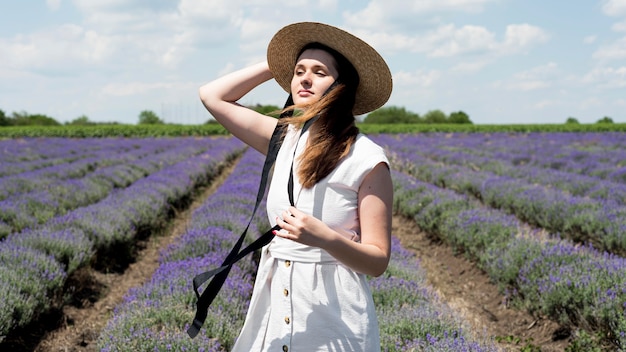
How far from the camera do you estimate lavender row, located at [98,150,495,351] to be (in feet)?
10.0

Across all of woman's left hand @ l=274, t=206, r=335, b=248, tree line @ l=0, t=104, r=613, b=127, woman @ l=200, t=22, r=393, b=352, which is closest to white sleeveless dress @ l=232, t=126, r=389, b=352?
woman @ l=200, t=22, r=393, b=352

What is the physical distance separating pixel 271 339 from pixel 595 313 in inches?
128

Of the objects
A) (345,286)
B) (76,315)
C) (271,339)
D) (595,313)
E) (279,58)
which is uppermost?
(279,58)

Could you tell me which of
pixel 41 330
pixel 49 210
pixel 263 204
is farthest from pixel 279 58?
pixel 49 210

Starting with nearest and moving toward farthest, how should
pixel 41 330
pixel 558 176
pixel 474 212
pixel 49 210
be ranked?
pixel 41 330 < pixel 474 212 < pixel 49 210 < pixel 558 176

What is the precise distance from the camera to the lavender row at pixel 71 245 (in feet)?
14.6

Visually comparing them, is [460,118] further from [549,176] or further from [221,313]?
[221,313]

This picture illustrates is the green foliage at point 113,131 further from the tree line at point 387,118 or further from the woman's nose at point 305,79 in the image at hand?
the woman's nose at point 305,79

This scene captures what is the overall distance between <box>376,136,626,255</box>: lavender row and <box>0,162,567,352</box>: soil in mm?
1625

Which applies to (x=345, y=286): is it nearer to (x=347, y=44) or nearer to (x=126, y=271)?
(x=347, y=44)

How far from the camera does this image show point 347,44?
73.2 inches

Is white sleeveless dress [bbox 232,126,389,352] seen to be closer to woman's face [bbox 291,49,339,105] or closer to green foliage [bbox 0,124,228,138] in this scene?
woman's face [bbox 291,49,339,105]

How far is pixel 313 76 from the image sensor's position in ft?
6.21

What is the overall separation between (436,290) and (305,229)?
4.04 meters
